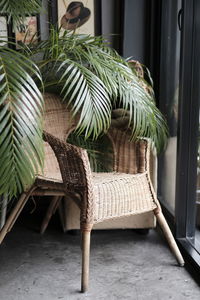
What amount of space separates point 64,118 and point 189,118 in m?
0.69

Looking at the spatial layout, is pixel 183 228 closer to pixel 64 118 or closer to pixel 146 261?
pixel 146 261

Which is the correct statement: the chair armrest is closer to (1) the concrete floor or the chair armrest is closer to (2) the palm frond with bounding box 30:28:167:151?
(2) the palm frond with bounding box 30:28:167:151

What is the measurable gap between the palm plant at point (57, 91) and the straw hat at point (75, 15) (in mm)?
406

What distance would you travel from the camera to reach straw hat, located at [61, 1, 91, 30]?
2.38 metres

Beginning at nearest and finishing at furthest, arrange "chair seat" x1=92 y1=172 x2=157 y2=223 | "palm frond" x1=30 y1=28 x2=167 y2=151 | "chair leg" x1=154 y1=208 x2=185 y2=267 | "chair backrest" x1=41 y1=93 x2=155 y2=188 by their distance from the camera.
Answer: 1. "palm frond" x1=30 y1=28 x2=167 y2=151
2. "chair seat" x1=92 y1=172 x2=157 y2=223
3. "chair leg" x1=154 y1=208 x2=185 y2=267
4. "chair backrest" x1=41 y1=93 x2=155 y2=188

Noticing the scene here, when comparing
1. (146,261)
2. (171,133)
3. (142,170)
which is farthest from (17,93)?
(171,133)

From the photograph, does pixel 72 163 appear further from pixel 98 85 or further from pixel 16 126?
pixel 16 126

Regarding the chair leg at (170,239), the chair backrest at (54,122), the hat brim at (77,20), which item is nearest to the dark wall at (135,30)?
the hat brim at (77,20)

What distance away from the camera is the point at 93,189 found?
1642 mm

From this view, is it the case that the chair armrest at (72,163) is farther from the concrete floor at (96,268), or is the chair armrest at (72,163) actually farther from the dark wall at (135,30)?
the dark wall at (135,30)

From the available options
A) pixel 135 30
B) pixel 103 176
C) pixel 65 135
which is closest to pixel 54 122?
pixel 65 135

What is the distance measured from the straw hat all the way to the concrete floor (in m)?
1.31

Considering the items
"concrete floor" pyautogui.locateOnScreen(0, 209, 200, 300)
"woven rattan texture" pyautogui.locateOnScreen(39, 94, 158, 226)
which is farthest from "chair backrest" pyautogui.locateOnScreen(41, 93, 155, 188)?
"concrete floor" pyautogui.locateOnScreen(0, 209, 200, 300)

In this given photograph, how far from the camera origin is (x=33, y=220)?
96.1 inches
